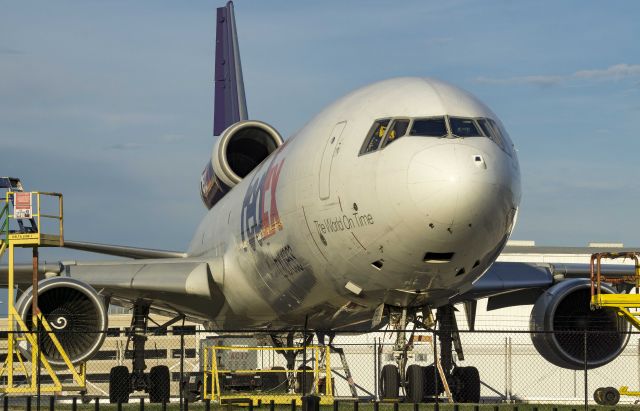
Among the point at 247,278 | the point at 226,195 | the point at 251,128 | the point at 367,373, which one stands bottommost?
the point at 367,373

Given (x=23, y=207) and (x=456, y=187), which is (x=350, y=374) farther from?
(x=456, y=187)

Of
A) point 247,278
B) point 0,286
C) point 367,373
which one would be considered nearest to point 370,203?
point 247,278

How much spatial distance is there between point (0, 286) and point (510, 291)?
34.9 ft

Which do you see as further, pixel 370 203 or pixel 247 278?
pixel 247 278

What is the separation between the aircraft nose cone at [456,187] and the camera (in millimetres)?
13156

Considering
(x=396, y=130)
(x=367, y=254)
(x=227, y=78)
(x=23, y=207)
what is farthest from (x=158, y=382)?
(x=227, y=78)

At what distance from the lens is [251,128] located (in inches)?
1043

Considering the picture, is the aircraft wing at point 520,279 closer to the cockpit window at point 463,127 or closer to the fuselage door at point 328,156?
the fuselage door at point 328,156

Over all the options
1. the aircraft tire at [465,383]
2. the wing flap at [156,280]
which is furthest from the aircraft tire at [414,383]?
the wing flap at [156,280]

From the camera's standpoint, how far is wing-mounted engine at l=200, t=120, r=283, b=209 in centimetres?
2616

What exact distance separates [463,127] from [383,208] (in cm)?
154

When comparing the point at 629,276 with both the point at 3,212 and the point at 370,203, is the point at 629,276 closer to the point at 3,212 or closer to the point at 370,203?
the point at 370,203

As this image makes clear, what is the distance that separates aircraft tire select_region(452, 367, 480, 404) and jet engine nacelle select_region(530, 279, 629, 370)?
5.71 feet

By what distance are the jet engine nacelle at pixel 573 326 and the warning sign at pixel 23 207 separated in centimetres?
917
